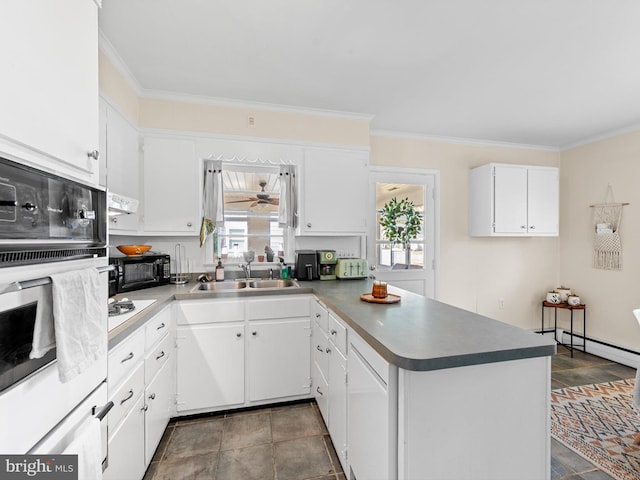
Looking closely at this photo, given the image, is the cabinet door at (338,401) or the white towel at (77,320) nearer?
the white towel at (77,320)

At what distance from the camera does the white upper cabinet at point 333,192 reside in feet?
9.54

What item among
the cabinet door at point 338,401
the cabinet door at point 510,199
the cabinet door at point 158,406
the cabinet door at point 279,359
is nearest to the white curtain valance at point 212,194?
the cabinet door at point 279,359

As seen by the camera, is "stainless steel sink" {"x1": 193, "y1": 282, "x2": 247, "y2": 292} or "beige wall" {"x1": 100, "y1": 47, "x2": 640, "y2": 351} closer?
"stainless steel sink" {"x1": 193, "y1": 282, "x2": 247, "y2": 292}

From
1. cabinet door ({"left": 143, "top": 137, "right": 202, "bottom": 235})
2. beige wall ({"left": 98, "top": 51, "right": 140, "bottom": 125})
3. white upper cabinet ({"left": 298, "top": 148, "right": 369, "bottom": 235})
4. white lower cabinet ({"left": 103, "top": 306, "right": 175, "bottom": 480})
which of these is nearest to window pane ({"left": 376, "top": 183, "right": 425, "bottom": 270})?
white upper cabinet ({"left": 298, "top": 148, "right": 369, "bottom": 235})

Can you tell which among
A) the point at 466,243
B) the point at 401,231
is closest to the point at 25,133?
the point at 401,231

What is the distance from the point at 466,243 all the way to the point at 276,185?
2524 mm

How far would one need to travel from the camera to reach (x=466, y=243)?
3.81 metres

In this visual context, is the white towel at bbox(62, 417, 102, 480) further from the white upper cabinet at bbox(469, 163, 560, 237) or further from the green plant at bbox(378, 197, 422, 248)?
the white upper cabinet at bbox(469, 163, 560, 237)

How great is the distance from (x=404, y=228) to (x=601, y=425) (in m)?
2.30

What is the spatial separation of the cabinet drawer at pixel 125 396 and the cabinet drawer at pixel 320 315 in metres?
1.09

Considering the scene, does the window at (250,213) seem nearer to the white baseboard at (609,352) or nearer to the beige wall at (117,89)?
the beige wall at (117,89)

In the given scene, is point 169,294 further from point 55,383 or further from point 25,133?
point 25,133

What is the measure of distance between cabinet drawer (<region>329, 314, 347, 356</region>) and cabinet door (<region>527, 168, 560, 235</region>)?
3.12m

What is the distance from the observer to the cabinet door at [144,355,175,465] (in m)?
1.70
